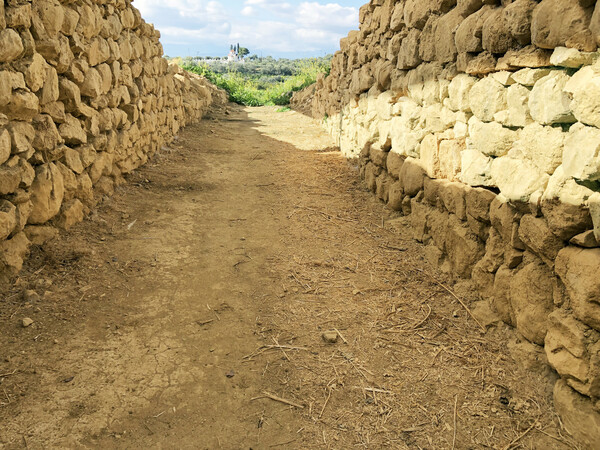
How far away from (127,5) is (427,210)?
4233 millimetres

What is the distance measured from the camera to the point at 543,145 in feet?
7.70

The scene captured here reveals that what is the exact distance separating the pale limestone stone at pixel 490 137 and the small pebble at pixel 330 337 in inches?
60.5

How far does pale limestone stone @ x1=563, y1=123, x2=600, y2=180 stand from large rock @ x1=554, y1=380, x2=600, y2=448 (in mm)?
1023

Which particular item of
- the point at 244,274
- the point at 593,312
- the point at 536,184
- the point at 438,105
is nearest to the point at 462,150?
the point at 438,105

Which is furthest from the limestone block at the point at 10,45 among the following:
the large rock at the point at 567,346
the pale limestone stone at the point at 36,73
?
the large rock at the point at 567,346

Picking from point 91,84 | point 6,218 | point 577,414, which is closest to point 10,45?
point 6,218

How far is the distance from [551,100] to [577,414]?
151 centimetres

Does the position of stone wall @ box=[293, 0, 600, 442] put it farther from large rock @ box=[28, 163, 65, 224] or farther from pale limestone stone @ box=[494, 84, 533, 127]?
large rock @ box=[28, 163, 65, 224]

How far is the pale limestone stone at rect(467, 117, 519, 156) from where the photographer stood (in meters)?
2.73

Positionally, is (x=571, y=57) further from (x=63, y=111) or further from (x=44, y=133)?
(x=63, y=111)

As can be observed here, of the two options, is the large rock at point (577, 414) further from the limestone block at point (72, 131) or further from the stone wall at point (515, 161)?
the limestone block at point (72, 131)

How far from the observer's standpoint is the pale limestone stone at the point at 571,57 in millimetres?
2018

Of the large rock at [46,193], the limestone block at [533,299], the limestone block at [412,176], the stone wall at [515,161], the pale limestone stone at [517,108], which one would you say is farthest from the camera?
the limestone block at [412,176]

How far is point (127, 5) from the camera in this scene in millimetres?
5289
